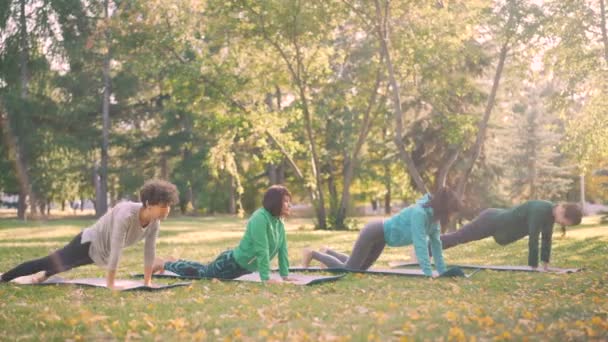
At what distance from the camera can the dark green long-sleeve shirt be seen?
10.0m

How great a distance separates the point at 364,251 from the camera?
31.1ft

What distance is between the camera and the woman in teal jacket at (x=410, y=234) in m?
8.55

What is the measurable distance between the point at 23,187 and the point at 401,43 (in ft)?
73.7

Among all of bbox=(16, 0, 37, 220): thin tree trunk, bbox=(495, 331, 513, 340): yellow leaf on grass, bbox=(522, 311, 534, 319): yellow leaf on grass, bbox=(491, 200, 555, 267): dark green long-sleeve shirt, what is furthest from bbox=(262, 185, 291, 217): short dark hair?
bbox=(16, 0, 37, 220): thin tree trunk

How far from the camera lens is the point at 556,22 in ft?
61.8

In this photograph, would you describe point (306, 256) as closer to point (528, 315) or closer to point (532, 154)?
point (528, 315)

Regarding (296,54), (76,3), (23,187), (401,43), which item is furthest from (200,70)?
(23,187)

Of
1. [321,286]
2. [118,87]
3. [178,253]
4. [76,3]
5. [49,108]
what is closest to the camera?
[321,286]

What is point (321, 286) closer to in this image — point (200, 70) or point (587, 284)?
point (587, 284)

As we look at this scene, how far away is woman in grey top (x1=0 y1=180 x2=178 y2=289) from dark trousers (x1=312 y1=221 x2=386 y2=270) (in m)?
2.77

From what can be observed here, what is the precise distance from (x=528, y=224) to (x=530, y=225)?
0.23 m

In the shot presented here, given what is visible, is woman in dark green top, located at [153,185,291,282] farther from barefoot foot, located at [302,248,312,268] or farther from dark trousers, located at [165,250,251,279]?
barefoot foot, located at [302,248,312,268]

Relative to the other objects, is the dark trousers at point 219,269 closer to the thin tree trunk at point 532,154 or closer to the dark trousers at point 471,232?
the dark trousers at point 471,232

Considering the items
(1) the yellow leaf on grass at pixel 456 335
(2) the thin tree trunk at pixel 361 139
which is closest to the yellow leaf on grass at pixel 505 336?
(1) the yellow leaf on grass at pixel 456 335
